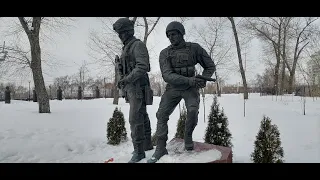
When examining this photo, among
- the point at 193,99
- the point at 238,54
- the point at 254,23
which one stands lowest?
the point at 193,99

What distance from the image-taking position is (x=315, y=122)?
10.1 m

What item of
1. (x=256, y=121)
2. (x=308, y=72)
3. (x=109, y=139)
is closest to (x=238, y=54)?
(x=308, y=72)

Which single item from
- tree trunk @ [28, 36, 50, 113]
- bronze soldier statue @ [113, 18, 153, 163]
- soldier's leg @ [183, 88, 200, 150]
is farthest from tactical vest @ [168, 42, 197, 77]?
tree trunk @ [28, 36, 50, 113]

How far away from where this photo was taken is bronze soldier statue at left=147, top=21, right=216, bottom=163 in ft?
13.6

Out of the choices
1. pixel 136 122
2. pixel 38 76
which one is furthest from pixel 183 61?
pixel 38 76

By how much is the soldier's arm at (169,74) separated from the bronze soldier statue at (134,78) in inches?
10.7

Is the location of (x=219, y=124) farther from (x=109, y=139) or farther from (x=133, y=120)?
(x=109, y=139)

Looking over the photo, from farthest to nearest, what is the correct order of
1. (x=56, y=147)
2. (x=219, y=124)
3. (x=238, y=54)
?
(x=238, y=54) → (x=56, y=147) → (x=219, y=124)

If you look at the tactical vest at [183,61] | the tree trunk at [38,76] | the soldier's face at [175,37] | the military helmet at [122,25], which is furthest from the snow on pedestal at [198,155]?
the tree trunk at [38,76]

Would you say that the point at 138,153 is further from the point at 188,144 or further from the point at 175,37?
the point at 175,37

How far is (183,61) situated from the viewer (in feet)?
13.9

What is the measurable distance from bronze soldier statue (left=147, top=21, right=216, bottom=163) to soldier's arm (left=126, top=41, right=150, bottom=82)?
0.37 m

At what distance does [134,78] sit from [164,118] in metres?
0.87
